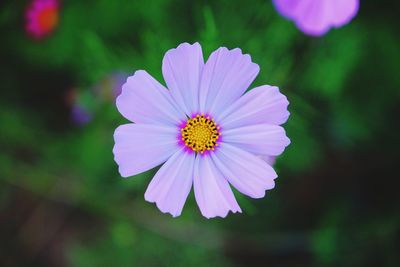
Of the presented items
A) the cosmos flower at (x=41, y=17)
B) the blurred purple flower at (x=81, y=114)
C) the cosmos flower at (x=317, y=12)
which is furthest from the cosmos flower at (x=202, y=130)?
the cosmos flower at (x=41, y=17)

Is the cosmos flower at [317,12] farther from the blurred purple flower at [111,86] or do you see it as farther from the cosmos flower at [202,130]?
the blurred purple flower at [111,86]

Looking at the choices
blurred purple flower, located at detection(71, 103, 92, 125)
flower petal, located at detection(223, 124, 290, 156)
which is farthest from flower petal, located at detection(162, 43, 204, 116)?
blurred purple flower, located at detection(71, 103, 92, 125)

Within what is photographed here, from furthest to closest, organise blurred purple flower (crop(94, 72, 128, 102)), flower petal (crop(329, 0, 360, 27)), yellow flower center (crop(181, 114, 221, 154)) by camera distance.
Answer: blurred purple flower (crop(94, 72, 128, 102)) < flower petal (crop(329, 0, 360, 27)) < yellow flower center (crop(181, 114, 221, 154))

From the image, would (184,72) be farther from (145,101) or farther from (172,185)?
(172,185)

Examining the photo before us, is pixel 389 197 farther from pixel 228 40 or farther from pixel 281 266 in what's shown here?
pixel 228 40

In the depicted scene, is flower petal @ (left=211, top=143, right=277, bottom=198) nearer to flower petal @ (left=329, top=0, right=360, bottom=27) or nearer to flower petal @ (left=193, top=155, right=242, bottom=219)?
flower petal @ (left=193, top=155, right=242, bottom=219)

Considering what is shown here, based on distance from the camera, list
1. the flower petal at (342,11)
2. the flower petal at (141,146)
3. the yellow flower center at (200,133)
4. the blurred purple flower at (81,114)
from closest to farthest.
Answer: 1. the flower petal at (141,146)
2. the yellow flower center at (200,133)
3. the flower petal at (342,11)
4. the blurred purple flower at (81,114)

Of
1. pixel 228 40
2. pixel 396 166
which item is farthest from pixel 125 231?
pixel 396 166
